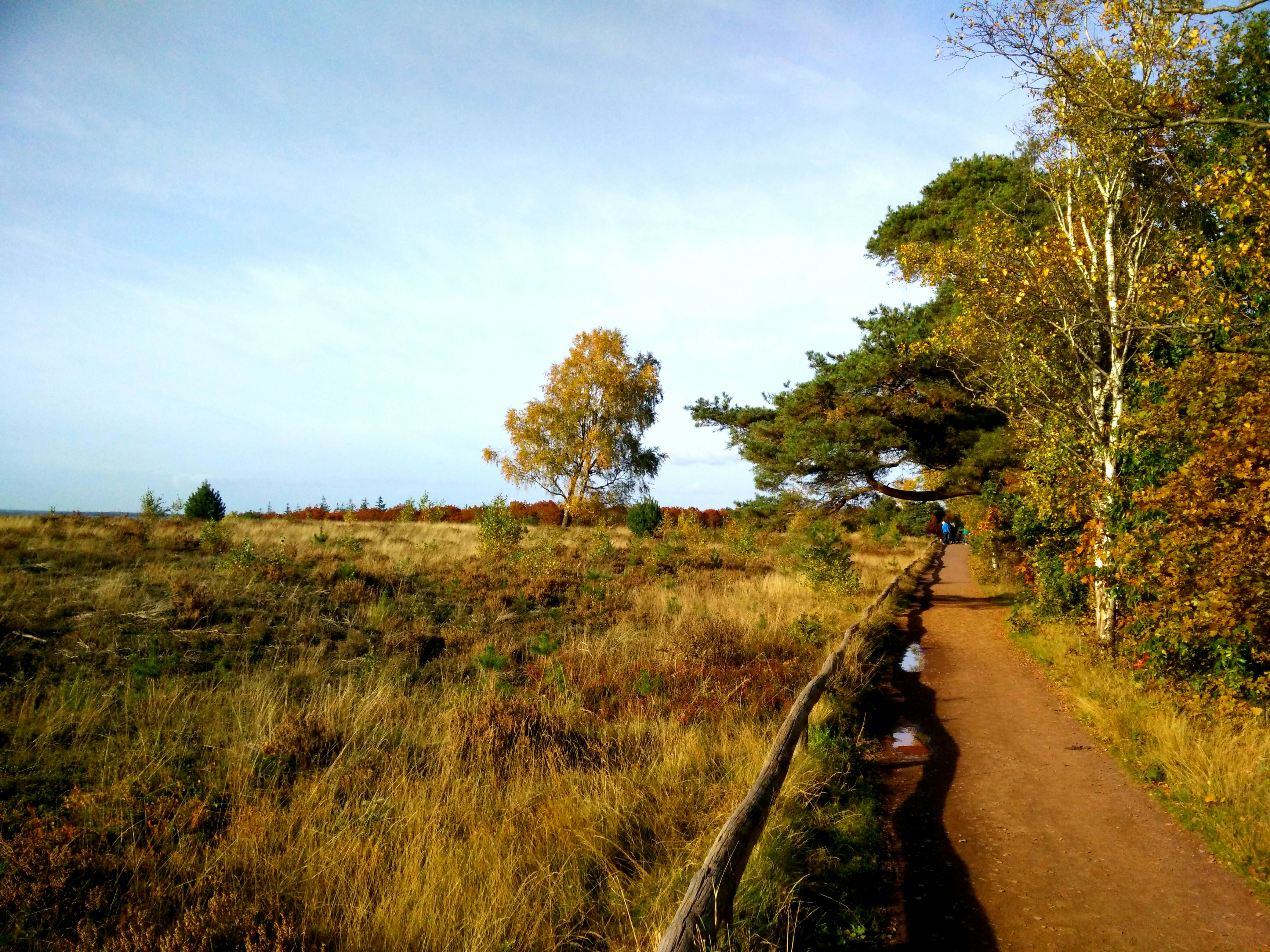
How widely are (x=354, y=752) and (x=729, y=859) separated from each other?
148 inches

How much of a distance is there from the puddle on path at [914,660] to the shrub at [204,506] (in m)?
22.3

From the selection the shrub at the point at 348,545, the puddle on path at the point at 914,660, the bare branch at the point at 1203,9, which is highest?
the bare branch at the point at 1203,9

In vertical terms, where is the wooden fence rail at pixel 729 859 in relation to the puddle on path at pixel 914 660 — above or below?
above

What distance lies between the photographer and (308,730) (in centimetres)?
596

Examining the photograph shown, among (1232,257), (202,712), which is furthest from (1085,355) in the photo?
(202,712)

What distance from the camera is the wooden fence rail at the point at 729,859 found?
10.0 feet

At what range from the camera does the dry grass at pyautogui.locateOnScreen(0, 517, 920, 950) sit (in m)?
3.63

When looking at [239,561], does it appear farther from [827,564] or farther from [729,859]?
[827,564]

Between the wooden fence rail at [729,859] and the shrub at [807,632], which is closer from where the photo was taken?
the wooden fence rail at [729,859]

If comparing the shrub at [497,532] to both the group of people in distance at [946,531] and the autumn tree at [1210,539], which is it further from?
the group of people in distance at [946,531]

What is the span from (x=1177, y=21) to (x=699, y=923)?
11885 millimetres

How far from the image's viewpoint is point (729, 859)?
3625 mm

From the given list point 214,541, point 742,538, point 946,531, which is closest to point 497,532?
point 214,541

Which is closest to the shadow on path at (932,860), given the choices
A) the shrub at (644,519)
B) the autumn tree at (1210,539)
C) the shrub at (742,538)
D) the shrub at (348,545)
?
the autumn tree at (1210,539)
